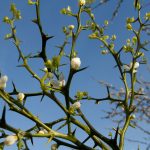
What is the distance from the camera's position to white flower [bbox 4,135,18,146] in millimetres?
2605

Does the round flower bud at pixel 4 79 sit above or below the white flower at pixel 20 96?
above

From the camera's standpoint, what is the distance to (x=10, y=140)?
261 cm

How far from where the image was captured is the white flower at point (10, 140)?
2.61 meters

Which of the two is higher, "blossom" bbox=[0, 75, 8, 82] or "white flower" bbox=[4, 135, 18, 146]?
"blossom" bbox=[0, 75, 8, 82]

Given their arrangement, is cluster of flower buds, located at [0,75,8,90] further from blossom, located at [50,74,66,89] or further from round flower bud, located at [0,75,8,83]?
blossom, located at [50,74,66,89]

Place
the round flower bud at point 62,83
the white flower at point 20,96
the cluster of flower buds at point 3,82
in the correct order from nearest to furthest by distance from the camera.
Answer: the cluster of flower buds at point 3,82, the round flower bud at point 62,83, the white flower at point 20,96

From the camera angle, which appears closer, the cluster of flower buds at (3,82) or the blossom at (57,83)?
the cluster of flower buds at (3,82)

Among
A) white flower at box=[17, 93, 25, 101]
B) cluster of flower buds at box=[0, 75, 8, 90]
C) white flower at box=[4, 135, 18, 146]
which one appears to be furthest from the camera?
white flower at box=[17, 93, 25, 101]

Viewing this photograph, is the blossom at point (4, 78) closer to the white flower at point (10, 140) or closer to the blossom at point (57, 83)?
the blossom at point (57, 83)

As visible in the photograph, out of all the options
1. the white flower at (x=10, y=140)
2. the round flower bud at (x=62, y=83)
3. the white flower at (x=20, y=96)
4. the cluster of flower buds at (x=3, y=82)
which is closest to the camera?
the white flower at (x=10, y=140)

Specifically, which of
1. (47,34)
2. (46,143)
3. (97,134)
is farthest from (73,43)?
(46,143)

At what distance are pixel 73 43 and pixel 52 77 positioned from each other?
788 mm

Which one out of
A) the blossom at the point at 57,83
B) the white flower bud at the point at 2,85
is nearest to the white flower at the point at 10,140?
the white flower bud at the point at 2,85

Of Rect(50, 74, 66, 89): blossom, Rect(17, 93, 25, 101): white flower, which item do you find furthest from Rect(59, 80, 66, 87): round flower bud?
Rect(17, 93, 25, 101): white flower
